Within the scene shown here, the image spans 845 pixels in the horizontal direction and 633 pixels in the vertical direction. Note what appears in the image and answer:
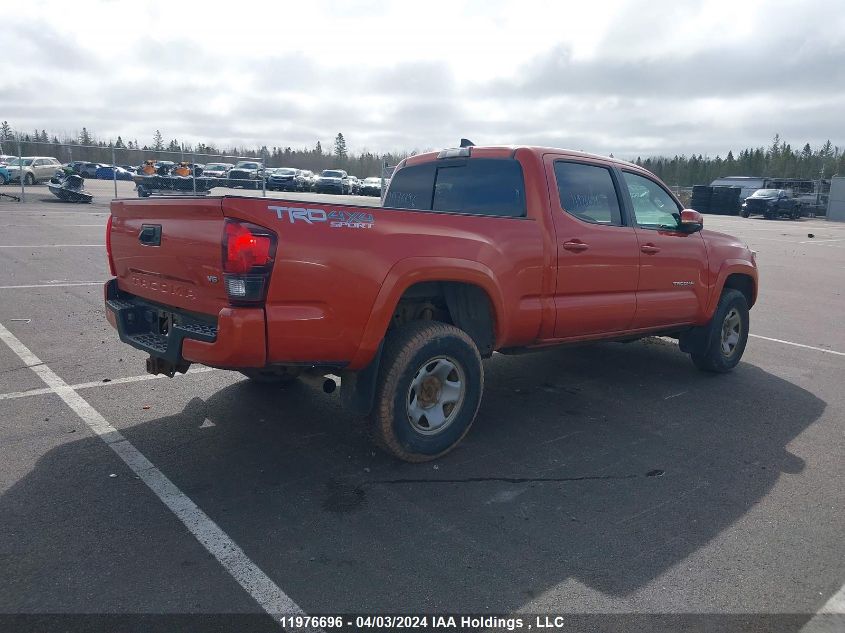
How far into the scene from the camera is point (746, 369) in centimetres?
678

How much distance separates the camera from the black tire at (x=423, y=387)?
4016mm

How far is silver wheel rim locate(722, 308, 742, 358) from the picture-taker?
6.52 m

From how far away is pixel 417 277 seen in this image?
401 centimetres

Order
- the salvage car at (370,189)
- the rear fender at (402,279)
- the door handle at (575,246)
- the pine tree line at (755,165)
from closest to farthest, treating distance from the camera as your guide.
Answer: the rear fender at (402,279) < the door handle at (575,246) < the salvage car at (370,189) < the pine tree line at (755,165)

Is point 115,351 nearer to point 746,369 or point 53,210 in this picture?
point 746,369

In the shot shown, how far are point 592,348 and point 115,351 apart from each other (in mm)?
4694

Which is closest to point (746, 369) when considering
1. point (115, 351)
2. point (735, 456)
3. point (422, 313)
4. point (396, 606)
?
point (735, 456)

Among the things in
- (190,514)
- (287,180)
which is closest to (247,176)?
(287,180)

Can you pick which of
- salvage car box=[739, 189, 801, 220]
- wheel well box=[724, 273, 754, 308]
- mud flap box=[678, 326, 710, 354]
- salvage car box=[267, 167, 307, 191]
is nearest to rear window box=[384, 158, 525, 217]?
mud flap box=[678, 326, 710, 354]

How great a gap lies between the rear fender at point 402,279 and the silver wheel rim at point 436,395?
15.9 inches

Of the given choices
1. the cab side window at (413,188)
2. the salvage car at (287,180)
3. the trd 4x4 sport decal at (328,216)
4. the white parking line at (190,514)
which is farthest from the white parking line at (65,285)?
the salvage car at (287,180)

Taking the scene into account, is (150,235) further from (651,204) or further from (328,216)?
(651,204)

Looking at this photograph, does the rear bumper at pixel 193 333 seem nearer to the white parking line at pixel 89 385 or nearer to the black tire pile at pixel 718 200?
the white parking line at pixel 89 385

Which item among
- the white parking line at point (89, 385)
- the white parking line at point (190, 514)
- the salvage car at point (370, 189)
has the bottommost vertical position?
the white parking line at point (190, 514)
